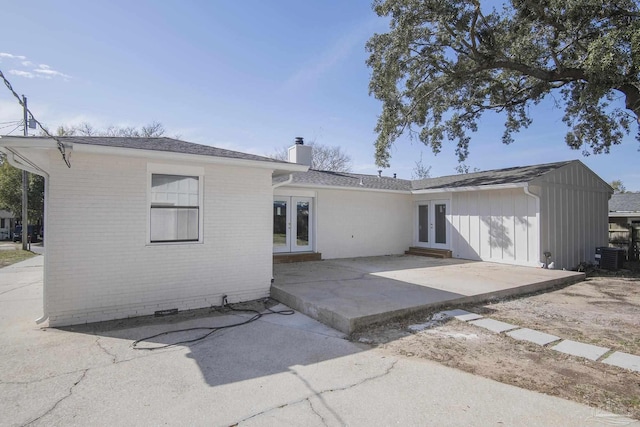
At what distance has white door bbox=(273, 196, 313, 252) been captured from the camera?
11.1 metres

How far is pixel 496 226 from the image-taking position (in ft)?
36.7

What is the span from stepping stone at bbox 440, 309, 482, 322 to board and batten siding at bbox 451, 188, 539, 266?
5984 millimetres

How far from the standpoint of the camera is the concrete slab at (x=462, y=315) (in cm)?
543

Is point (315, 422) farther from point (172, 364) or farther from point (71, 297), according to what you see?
point (71, 297)

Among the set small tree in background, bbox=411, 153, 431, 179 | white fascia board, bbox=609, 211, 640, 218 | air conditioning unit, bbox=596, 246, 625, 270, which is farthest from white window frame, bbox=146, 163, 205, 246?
small tree in background, bbox=411, 153, 431, 179

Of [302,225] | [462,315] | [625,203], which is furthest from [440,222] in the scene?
[625,203]

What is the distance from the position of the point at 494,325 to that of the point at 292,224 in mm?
7328

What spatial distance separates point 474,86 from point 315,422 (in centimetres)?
1442

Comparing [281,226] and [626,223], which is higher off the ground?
[626,223]

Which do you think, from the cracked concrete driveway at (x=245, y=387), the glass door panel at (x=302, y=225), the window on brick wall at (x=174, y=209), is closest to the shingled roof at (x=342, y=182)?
the glass door panel at (x=302, y=225)

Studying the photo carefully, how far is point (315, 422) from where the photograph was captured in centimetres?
271

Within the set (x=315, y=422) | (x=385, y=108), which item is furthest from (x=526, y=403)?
(x=385, y=108)

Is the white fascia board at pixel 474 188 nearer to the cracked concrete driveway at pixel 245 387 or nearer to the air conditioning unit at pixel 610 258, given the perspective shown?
the air conditioning unit at pixel 610 258

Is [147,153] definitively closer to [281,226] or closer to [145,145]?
[145,145]
